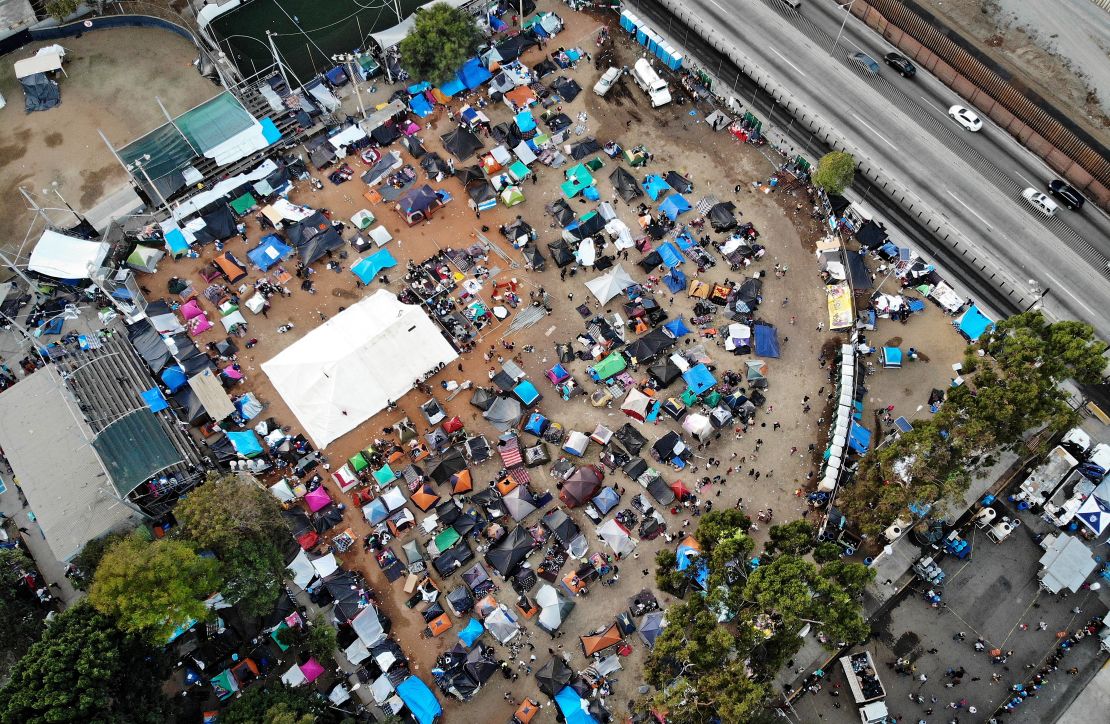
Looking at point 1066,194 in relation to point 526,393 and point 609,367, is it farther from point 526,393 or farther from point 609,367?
point 526,393

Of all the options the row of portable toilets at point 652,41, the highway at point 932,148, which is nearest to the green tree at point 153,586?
the row of portable toilets at point 652,41

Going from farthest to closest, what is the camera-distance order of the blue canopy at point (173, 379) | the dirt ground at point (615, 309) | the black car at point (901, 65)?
the black car at point (901, 65) → the blue canopy at point (173, 379) → the dirt ground at point (615, 309)

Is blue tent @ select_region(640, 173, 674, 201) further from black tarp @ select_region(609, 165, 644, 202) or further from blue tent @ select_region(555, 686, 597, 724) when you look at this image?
blue tent @ select_region(555, 686, 597, 724)

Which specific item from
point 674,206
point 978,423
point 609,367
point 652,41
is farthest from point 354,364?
point 978,423

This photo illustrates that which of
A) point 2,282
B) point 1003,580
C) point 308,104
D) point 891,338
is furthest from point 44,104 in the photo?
point 1003,580

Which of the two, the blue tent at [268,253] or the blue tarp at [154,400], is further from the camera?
the blue tent at [268,253]

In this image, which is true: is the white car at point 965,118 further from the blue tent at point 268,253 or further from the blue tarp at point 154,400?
the blue tarp at point 154,400

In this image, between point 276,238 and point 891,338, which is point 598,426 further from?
point 276,238
